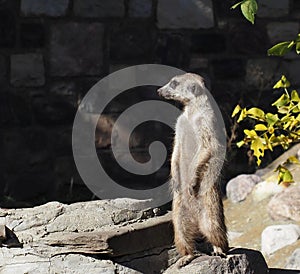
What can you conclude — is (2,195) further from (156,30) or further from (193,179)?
(193,179)

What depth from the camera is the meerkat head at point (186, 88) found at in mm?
4406

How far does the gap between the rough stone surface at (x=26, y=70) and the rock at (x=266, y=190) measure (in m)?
2.09

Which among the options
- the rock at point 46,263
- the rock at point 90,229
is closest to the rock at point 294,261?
the rock at point 90,229

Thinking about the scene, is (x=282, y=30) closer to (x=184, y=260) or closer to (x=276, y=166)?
(x=276, y=166)

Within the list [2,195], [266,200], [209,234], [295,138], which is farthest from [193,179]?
[2,195]

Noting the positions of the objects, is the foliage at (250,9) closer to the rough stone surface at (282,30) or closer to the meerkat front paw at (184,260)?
the meerkat front paw at (184,260)

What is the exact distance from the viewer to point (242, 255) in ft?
14.4

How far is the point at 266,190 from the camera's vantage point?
693cm

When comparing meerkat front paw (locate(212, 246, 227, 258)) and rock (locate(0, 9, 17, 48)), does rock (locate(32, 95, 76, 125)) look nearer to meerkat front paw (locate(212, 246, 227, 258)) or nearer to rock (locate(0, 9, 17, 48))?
rock (locate(0, 9, 17, 48))

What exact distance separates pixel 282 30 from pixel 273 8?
214mm

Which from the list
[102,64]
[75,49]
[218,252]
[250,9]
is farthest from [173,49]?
[250,9]

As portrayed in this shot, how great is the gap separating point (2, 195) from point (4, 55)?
1176mm

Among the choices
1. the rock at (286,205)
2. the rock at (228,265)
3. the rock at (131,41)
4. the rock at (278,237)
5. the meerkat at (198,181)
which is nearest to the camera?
the rock at (228,265)

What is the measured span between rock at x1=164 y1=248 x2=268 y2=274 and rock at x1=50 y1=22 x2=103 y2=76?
3619 mm
